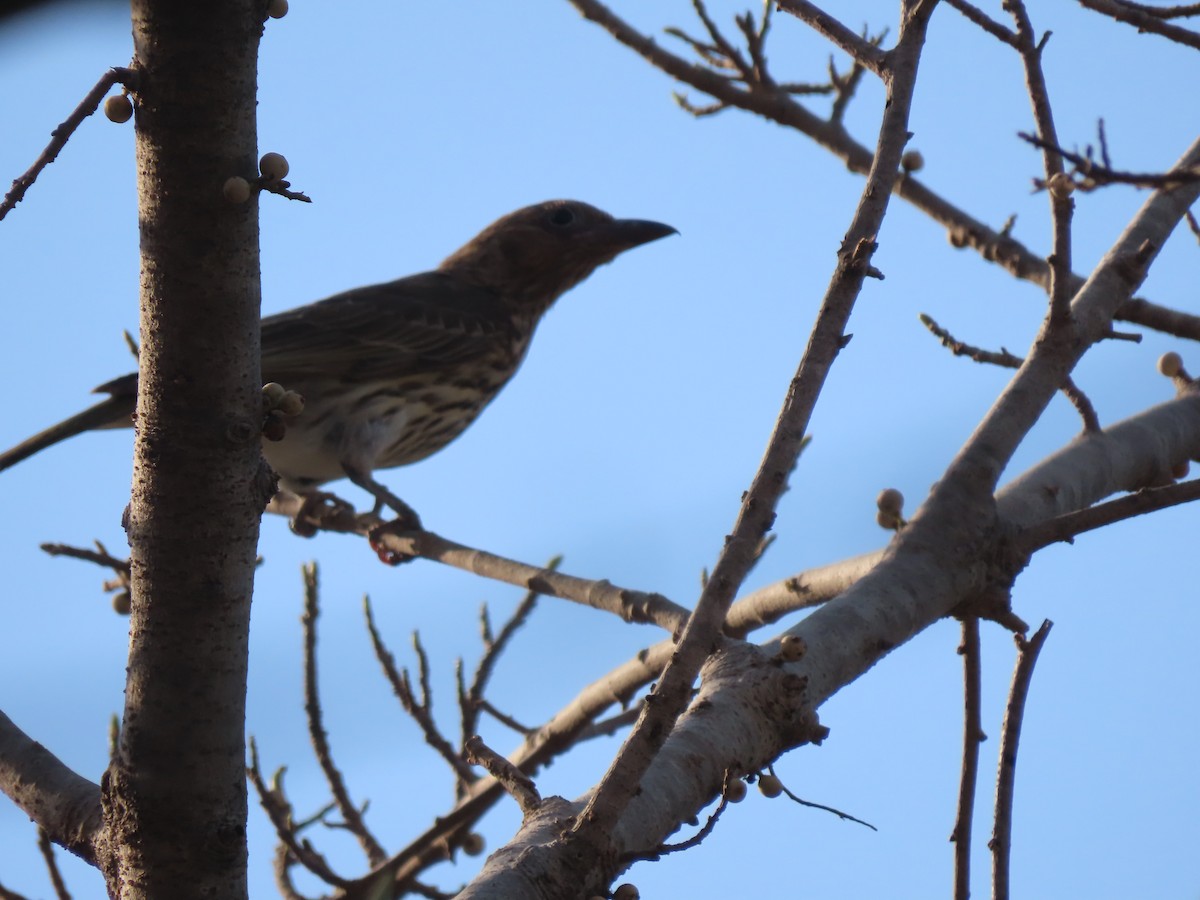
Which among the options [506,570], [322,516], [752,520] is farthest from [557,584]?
[322,516]

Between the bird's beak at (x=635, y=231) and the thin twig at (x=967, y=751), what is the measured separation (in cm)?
372

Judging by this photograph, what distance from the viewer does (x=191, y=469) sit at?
5.55 ft

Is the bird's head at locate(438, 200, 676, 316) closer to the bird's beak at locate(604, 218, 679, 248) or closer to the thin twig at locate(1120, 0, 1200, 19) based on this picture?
the bird's beak at locate(604, 218, 679, 248)

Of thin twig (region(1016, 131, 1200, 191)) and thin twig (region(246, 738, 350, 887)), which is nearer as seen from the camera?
thin twig (region(1016, 131, 1200, 191))

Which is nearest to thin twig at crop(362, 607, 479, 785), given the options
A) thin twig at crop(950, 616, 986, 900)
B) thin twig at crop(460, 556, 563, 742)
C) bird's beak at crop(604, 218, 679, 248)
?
thin twig at crop(460, 556, 563, 742)

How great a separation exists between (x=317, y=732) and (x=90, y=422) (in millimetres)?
1468

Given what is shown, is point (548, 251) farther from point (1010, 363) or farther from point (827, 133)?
point (1010, 363)

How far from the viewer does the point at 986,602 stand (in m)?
2.49

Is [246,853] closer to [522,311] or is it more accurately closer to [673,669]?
[673,669]

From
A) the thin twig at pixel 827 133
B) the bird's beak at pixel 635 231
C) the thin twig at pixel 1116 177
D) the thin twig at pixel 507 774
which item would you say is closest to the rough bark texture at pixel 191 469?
the thin twig at pixel 507 774

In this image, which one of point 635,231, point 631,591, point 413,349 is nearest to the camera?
point 631,591

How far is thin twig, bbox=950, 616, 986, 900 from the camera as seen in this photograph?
2504mm

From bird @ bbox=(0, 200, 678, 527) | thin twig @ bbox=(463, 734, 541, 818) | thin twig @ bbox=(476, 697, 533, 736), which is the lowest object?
thin twig @ bbox=(463, 734, 541, 818)

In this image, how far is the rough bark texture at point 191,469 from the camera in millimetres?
1523
